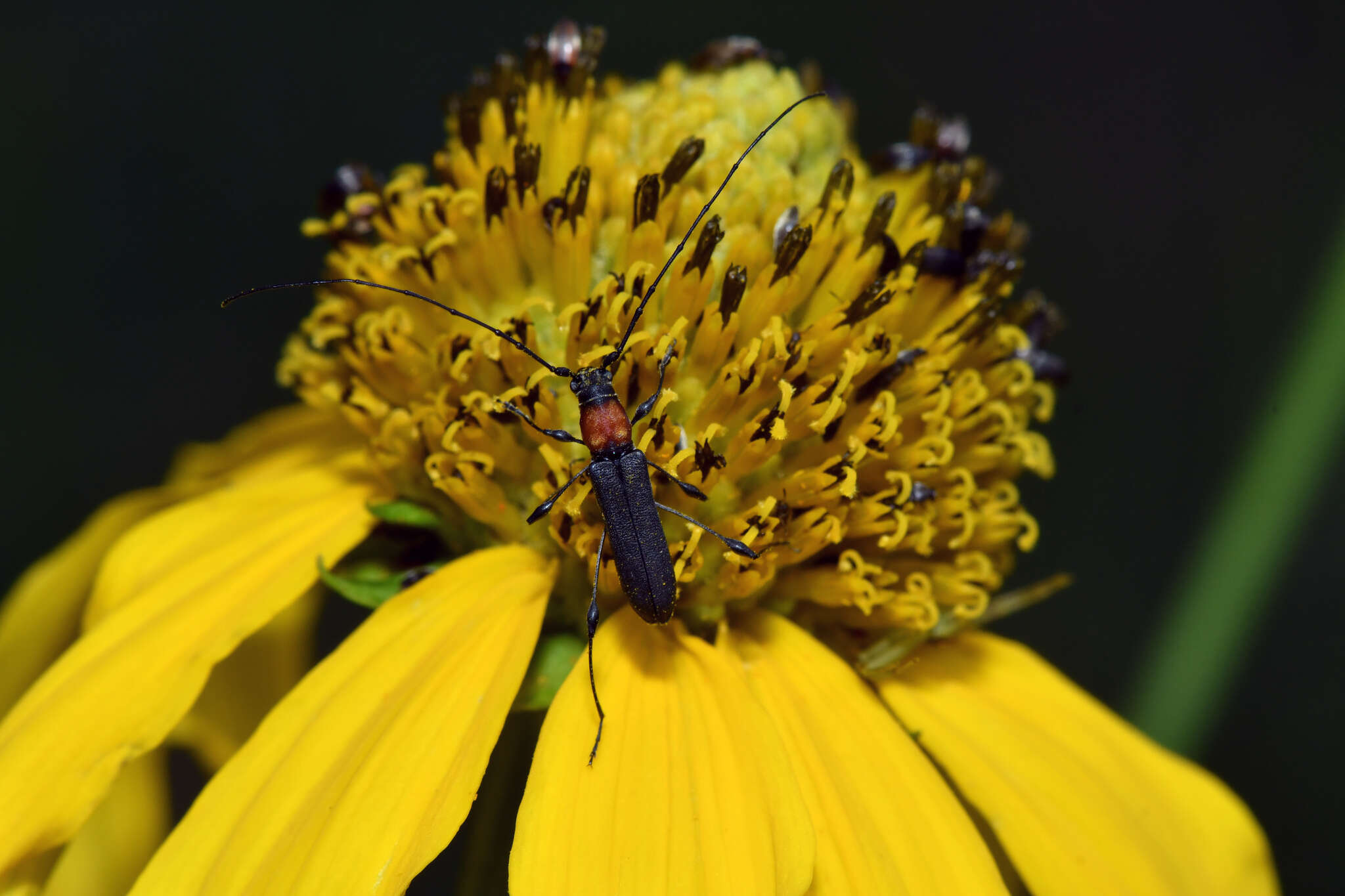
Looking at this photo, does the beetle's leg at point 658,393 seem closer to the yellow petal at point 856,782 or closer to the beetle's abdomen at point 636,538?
the beetle's abdomen at point 636,538

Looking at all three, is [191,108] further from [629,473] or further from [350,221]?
[629,473]

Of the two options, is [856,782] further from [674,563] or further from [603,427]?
[603,427]

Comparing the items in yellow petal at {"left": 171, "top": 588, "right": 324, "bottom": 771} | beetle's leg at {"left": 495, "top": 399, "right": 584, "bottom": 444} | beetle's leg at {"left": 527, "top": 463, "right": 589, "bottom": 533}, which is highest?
beetle's leg at {"left": 495, "top": 399, "right": 584, "bottom": 444}

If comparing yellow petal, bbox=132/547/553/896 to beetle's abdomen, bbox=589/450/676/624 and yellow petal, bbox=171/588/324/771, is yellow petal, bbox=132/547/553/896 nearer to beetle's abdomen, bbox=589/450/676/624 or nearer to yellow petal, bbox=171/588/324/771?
beetle's abdomen, bbox=589/450/676/624

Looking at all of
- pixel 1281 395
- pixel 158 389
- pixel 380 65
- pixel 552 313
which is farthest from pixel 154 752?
pixel 380 65

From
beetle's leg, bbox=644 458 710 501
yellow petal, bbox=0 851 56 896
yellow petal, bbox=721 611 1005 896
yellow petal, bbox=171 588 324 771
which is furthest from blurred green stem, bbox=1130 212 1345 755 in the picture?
yellow petal, bbox=0 851 56 896

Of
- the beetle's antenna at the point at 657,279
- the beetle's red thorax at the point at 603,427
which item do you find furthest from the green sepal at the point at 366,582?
the beetle's antenna at the point at 657,279
